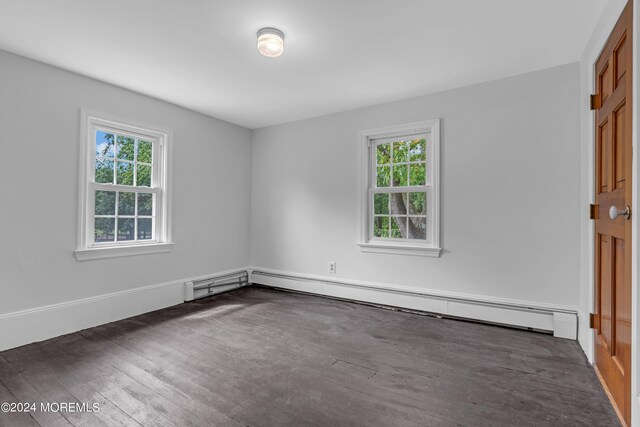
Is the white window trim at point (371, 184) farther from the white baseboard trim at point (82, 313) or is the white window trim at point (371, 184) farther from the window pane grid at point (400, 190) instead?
the white baseboard trim at point (82, 313)

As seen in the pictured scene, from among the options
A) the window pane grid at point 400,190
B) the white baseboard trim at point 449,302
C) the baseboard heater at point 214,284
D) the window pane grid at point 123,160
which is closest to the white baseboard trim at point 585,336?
the white baseboard trim at point 449,302

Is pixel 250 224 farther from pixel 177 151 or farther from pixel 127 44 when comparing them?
pixel 127 44

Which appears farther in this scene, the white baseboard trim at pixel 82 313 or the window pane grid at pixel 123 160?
the window pane grid at pixel 123 160

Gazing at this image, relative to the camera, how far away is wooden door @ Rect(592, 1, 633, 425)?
170cm

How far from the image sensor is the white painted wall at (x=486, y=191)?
2955mm

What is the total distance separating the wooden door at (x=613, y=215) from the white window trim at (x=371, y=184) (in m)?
1.38

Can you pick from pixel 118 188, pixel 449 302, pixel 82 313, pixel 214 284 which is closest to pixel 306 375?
pixel 449 302

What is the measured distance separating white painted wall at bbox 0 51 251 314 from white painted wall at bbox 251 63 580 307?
1.78 m

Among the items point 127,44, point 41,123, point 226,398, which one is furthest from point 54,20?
point 226,398

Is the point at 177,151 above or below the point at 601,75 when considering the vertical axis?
below

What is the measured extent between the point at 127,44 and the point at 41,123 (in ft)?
3.66

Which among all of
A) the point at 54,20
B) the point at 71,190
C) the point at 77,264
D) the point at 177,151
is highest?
the point at 54,20

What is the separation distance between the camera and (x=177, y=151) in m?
4.02

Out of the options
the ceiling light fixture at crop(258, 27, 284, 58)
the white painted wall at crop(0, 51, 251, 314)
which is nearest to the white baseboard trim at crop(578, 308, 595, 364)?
the ceiling light fixture at crop(258, 27, 284, 58)
